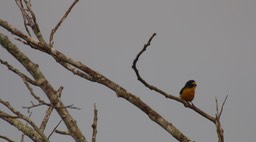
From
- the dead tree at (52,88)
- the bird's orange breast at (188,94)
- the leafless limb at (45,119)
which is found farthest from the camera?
the bird's orange breast at (188,94)

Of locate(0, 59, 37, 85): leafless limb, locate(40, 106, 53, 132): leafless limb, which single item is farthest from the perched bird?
locate(0, 59, 37, 85): leafless limb

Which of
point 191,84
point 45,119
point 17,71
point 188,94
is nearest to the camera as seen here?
point 17,71

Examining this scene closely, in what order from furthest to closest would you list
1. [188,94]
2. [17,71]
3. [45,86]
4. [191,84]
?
[191,84] < [188,94] < [45,86] < [17,71]

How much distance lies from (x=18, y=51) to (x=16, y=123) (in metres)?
1.14

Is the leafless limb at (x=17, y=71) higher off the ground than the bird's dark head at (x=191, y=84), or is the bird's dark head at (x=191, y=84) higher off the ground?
the bird's dark head at (x=191, y=84)

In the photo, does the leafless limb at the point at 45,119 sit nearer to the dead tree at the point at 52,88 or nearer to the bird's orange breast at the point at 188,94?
the dead tree at the point at 52,88

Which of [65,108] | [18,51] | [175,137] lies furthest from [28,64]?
[175,137]

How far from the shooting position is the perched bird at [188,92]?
514 inches

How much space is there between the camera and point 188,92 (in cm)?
1312

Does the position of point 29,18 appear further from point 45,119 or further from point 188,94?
point 188,94

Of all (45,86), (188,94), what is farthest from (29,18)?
(188,94)

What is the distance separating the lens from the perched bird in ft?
42.9

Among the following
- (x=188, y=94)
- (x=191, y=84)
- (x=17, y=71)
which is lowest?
(x=17, y=71)

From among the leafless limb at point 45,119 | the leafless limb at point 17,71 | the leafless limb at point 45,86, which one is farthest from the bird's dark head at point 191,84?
the leafless limb at point 17,71
